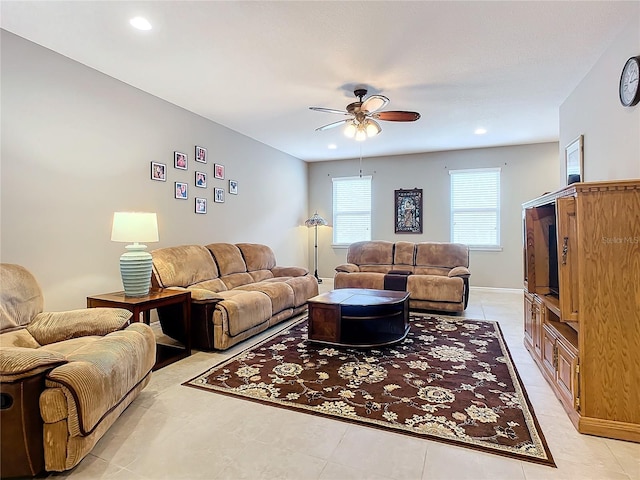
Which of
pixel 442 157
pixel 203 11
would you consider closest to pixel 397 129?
pixel 442 157

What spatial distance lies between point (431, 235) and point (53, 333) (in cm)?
620

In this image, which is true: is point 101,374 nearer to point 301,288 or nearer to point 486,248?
point 301,288

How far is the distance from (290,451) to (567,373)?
5.77 ft

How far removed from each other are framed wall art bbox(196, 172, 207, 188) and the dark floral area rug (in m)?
2.41

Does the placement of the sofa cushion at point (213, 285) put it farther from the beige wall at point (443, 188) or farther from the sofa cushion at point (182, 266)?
the beige wall at point (443, 188)

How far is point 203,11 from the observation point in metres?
2.47

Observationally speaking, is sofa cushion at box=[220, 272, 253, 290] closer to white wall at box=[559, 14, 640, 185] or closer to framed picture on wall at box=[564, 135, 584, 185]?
framed picture on wall at box=[564, 135, 584, 185]

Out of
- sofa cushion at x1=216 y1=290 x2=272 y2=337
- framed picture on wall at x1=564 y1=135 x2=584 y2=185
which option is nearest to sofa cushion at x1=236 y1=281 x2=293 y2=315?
sofa cushion at x1=216 y1=290 x2=272 y2=337

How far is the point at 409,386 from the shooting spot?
2.61 meters

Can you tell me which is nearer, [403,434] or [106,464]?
[106,464]

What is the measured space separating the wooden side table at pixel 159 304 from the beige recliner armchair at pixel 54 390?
2.02 feet

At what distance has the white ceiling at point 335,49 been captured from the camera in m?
2.47

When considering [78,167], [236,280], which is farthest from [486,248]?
[78,167]

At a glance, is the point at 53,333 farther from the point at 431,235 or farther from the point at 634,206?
the point at 431,235
